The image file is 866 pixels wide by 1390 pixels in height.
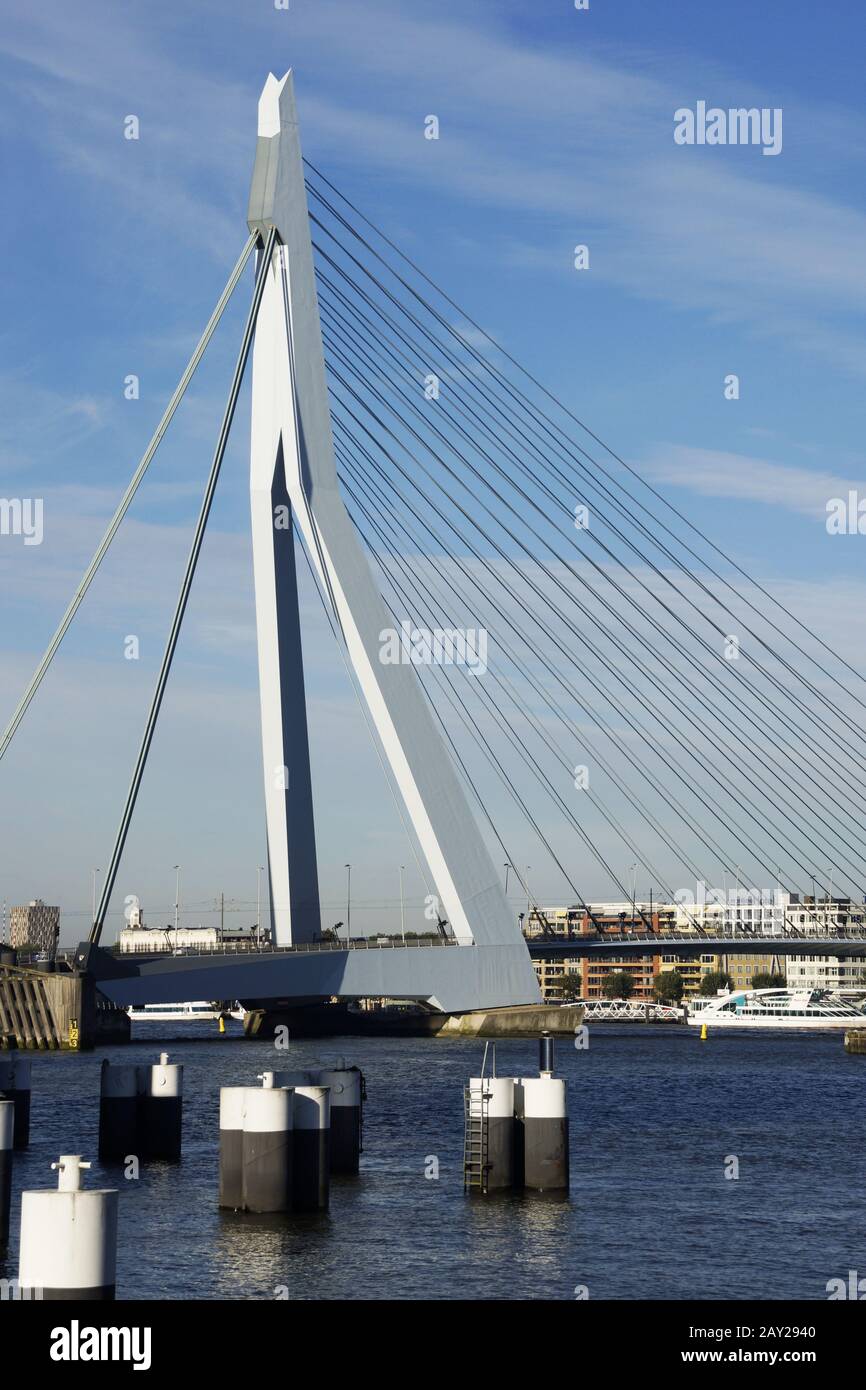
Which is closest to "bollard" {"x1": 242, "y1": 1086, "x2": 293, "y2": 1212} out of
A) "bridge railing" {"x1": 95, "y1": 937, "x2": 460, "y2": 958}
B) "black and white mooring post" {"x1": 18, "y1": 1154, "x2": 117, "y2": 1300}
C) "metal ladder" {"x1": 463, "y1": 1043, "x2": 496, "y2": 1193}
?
"metal ladder" {"x1": 463, "y1": 1043, "x2": 496, "y2": 1193}

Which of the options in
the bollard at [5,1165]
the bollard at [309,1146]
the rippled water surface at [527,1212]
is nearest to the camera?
the rippled water surface at [527,1212]

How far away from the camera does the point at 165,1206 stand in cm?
2012

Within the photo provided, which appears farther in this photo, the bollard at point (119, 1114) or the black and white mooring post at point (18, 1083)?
the black and white mooring post at point (18, 1083)

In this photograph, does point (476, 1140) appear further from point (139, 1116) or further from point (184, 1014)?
point (184, 1014)

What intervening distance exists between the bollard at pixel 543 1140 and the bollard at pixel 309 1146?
2.83 m

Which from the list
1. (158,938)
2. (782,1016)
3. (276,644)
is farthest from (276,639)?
(158,938)

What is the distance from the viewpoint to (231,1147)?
18.8m

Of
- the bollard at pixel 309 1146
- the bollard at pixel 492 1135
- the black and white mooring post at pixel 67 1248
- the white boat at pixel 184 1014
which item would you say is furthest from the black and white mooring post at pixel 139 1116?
the white boat at pixel 184 1014

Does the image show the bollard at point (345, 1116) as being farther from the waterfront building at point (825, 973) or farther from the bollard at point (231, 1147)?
the waterfront building at point (825, 973)

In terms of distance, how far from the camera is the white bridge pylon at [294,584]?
48406 mm

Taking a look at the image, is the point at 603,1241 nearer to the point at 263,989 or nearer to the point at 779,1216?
the point at 779,1216

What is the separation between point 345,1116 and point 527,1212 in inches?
128
